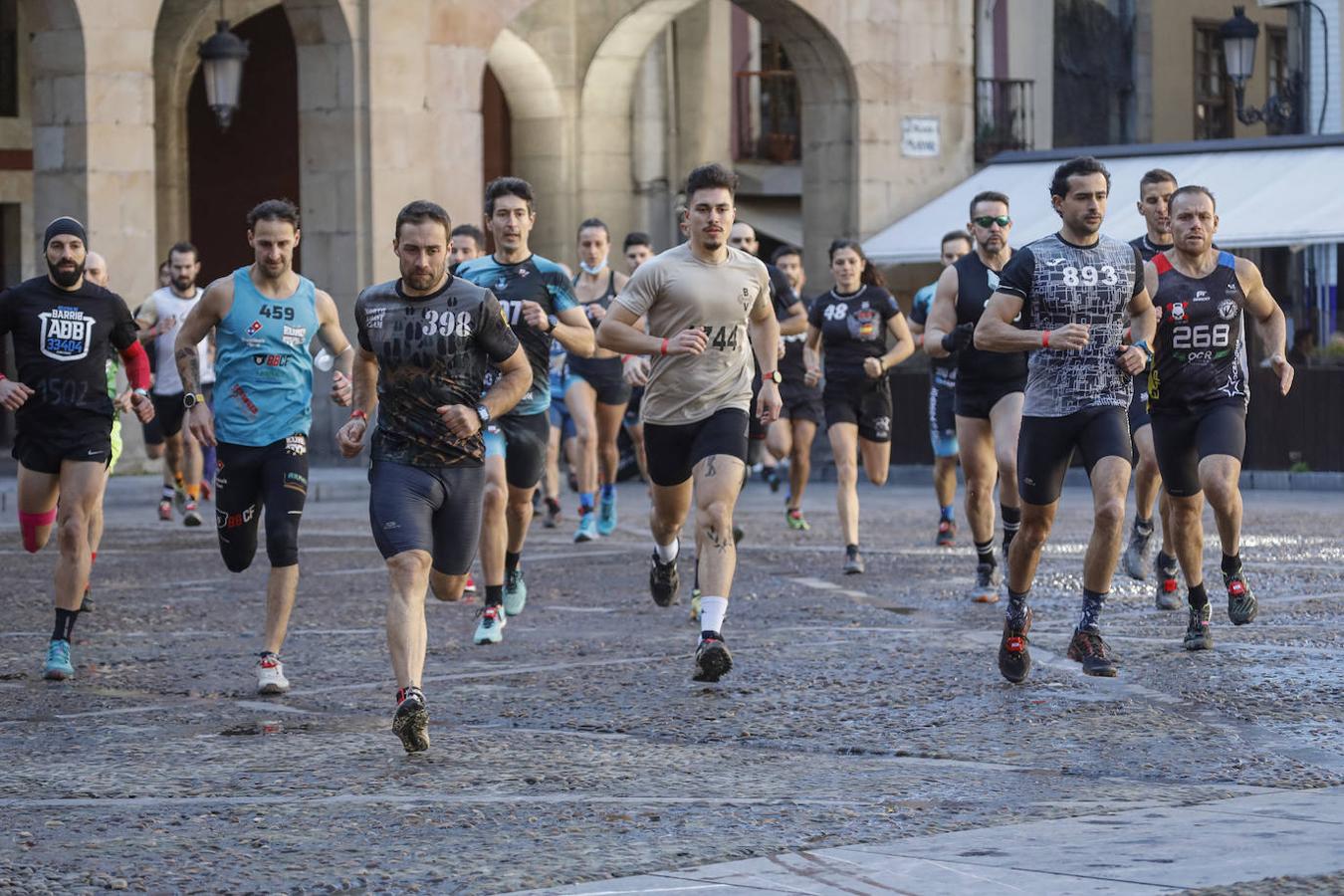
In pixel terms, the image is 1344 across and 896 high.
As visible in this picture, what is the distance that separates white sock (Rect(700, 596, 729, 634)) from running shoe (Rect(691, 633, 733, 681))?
0.10m

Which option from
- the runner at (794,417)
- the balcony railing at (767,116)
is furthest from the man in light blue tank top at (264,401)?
the balcony railing at (767,116)

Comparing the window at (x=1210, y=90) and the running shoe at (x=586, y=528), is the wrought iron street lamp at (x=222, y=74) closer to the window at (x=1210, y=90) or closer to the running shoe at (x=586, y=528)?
the running shoe at (x=586, y=528)

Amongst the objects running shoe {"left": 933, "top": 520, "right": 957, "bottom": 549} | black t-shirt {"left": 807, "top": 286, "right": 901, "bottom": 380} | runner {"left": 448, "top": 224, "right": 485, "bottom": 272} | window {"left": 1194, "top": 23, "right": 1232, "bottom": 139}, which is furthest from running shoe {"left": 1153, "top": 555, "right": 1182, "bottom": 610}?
window {"left": 1194, "top": 23, "right": 1232, "bottom": 139}

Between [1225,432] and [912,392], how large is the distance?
13.8 metres

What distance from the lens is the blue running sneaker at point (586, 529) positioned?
15.9 meters

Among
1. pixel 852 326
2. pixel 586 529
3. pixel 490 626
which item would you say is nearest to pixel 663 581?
pixel 490 626

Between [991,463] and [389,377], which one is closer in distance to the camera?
[389,377]

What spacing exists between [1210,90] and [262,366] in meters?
32.3

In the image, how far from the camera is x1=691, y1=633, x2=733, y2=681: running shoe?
911cm

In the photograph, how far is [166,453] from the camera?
59.0 feet

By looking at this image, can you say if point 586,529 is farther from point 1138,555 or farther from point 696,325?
point 696,325

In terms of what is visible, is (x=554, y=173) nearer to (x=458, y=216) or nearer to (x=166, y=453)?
(x=458, y=216)

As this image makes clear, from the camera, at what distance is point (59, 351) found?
33.8ft

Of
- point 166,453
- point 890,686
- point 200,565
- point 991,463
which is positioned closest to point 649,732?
point 890,686
